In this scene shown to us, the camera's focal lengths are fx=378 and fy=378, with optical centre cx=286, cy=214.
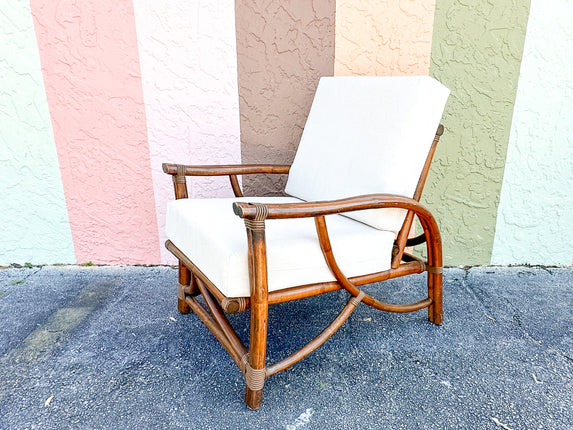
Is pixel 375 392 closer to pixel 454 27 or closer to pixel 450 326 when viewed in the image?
pixel 450 326

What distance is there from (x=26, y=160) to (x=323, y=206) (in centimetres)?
184

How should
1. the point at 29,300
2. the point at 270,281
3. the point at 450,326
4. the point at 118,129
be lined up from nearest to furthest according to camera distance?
the point at 270,281 < the point at 450,326 < the point at 29,300 < the point at 118,129

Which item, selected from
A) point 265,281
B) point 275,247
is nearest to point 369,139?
point 275,247

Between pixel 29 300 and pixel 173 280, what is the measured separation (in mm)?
703

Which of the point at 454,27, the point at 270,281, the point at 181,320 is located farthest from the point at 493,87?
the point at 181,320

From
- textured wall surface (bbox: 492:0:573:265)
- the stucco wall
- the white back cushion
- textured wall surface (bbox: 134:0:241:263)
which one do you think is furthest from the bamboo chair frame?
textured wall surface (bbox: 492:0:573:265)

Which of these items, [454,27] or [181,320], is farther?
[454,27]

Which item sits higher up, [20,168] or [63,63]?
[63,63]

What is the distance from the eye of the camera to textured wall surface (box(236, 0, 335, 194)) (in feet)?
6.36

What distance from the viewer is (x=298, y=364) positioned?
147 centimetres

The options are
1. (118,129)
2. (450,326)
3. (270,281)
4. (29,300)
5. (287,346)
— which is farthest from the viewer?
(118,129)

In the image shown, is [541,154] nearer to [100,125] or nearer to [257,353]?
[257,353]

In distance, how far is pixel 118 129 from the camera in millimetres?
2061

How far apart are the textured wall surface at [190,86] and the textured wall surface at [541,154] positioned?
60.5 inches
